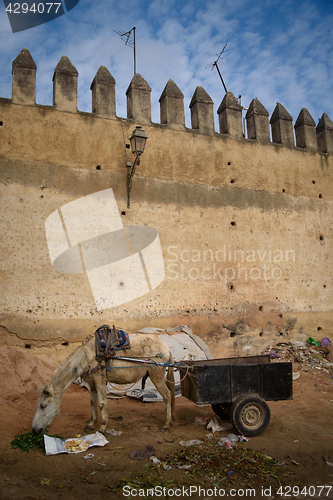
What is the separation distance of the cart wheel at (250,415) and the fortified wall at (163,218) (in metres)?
3.95

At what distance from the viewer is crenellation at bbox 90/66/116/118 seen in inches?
344

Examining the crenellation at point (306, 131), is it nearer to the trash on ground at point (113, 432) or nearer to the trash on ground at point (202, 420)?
the trash on ground at point (202, 420)

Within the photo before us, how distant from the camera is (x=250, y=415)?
Answer: 16.3 ft

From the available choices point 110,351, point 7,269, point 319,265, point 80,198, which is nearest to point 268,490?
point 110,351

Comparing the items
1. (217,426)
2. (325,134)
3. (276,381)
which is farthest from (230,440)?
(325,134)

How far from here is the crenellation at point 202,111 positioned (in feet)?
32.5

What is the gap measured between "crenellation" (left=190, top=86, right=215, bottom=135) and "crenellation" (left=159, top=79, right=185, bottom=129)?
0.48m

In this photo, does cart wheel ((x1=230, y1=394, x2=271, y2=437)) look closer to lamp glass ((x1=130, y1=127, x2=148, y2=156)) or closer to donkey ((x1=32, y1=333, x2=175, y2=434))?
donkey ((x1=32, y1=333, x2=175, y2=434))

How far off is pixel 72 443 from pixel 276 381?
2.97 m

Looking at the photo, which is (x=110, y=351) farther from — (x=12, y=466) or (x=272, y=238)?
(x=272, y=238)

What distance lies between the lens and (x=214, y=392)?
487 centimetres

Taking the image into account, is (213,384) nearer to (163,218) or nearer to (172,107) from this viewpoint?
(163,218)

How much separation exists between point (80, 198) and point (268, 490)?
6735 mm

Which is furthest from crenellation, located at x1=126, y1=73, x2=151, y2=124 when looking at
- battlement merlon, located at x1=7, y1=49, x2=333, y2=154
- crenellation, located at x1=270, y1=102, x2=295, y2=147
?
crenellation, located at x1=270, y1=102, x2=295, y2=147
